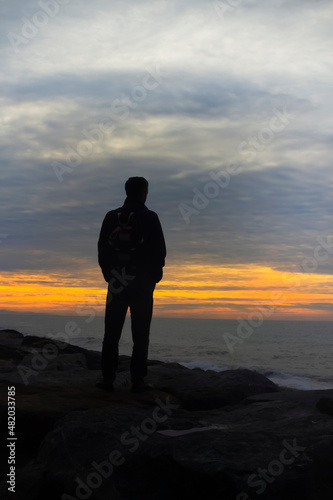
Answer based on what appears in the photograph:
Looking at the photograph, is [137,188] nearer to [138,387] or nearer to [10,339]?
[138,387]

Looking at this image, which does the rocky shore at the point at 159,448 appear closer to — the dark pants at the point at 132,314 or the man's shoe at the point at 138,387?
the man's shoe at the point at 138,387

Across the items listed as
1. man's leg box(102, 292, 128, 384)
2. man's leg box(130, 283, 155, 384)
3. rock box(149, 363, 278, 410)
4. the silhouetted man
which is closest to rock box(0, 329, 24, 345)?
rock box(149, 363, 278, 410)

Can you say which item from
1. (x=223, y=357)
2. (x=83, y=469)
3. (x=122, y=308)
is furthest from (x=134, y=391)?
(x=223, y=357)

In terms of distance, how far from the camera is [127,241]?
5.83 m

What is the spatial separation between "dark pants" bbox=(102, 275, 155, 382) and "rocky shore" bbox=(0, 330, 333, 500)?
1.27 feet

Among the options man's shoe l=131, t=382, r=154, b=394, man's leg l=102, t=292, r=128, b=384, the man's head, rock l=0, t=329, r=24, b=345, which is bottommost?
rock l=0, t=329, r=24, b=345

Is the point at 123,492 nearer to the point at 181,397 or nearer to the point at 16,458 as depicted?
the point at 16,458

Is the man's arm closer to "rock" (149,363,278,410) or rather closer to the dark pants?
the dark pants

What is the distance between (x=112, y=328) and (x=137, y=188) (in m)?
1.76

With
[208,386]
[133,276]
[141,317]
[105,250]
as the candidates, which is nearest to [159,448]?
[141,317]

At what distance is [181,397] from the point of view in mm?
6496

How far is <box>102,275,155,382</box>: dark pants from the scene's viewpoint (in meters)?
5.80

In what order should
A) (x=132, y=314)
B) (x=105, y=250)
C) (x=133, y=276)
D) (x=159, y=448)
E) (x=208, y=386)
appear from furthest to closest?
1. (x=208, y=386)
2. (x=105, y=250)
3. (x=132, y=314)
4. (x=133, y=276)
5. (x=159, y=448)

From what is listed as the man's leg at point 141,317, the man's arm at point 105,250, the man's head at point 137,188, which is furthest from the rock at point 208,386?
the man's head at point 137,188
